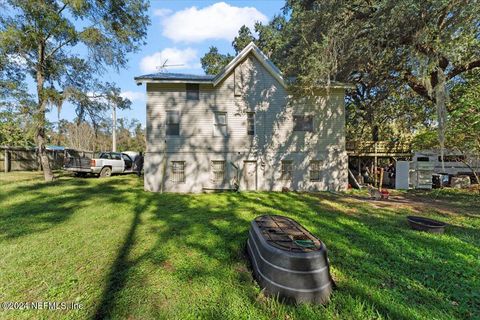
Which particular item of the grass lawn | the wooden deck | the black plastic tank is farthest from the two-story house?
the black plastic tank

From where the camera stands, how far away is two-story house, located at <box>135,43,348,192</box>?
40.1 feet

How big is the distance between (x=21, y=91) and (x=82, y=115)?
309cm

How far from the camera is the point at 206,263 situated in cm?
411

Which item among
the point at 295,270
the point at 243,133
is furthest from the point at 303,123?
the point at 295,270

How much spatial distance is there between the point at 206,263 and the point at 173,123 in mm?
9680

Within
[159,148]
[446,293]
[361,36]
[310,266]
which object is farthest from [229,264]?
[361,36]

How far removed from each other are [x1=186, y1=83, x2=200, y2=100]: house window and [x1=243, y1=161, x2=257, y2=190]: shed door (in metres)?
4.79

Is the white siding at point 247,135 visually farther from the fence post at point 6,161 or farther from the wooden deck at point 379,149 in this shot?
the fence post at point 6,161

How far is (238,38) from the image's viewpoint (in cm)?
2819

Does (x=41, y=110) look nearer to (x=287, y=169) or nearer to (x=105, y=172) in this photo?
(x=105, y=172)

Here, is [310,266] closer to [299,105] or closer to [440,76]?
[440,76]

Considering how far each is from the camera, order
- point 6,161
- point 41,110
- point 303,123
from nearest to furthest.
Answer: point 41,110 → point 303,123 → point 6,161

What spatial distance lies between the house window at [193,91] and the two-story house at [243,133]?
5 cm

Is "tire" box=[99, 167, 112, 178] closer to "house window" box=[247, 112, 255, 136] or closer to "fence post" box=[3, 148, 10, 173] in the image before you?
"fence post" box=[3, 148, 10, 173]
